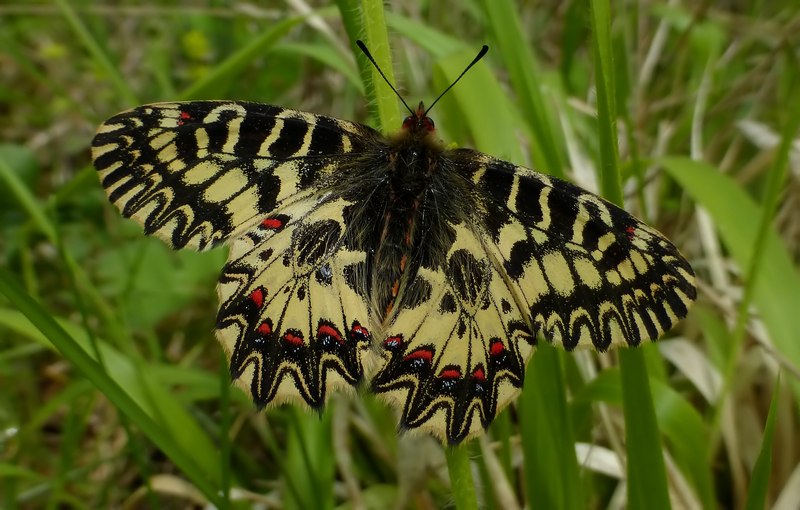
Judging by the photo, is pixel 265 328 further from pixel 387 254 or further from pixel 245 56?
pixel 245 56

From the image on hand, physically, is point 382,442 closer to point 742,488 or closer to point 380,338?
point 380,338

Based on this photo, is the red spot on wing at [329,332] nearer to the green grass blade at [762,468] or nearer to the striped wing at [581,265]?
the striped wing at [581,265]

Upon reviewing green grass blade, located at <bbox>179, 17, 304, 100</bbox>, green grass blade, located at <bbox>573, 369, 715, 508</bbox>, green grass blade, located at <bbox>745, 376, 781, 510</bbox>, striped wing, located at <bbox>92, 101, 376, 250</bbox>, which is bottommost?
green grass blade, located at <bbox>745, 376, 781, 510</bbox>

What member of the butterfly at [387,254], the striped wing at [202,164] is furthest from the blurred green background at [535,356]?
the striped wing at [202,164]

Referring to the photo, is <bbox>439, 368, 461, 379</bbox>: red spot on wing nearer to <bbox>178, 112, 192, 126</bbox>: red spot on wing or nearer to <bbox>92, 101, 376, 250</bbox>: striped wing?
<bbox>92, 101, 376, 250</bbox>: striped wing

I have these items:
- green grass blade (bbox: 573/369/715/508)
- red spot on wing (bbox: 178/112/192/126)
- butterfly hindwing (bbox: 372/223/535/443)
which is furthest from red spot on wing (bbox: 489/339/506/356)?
red spot on wing (bbox: 178/112/192/126)

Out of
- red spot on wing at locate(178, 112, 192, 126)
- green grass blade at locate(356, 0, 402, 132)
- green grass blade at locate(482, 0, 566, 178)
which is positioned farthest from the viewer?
green grass blade at locate(482, 0, 566, 178)

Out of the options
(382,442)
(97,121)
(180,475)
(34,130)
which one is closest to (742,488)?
(382,442)
